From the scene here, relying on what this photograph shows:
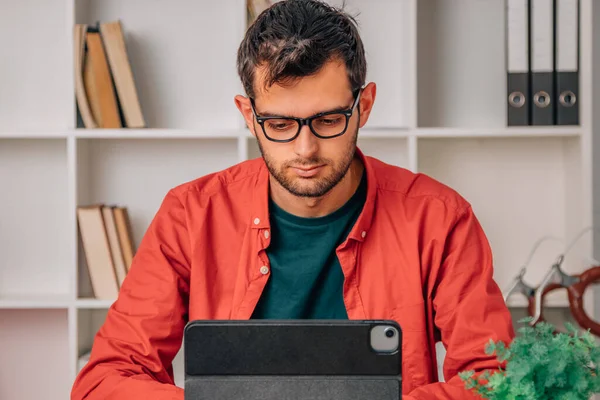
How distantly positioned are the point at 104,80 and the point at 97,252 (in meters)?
0.50

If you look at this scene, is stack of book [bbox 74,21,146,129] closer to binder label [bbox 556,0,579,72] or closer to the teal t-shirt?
the teal t-shirt

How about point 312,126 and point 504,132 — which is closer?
point 312,126

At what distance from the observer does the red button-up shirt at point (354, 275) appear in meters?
1.41

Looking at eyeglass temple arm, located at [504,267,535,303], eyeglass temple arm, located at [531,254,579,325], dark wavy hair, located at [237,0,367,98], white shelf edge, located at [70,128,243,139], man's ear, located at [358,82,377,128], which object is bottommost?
eyeglass temple arm, located at [504,267,535,303]

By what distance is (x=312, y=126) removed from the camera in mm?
1377

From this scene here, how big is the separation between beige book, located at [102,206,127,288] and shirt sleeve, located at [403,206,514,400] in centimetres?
113

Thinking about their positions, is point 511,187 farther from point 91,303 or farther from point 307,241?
point 91,303

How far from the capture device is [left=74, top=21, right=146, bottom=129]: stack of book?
2.25 meters

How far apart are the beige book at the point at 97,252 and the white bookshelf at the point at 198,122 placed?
0.44 ft

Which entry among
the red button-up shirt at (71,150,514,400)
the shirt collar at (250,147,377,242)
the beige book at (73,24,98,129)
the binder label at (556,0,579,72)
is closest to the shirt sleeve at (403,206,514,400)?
the red button-up shirt at (71,150,514,400)

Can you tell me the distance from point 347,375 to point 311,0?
94 cm

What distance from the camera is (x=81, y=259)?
2.38 metres

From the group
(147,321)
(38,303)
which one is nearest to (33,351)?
(38,303)

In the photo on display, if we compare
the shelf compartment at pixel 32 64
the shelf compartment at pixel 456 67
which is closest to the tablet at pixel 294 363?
the shelf compartment at pixel 456 67
